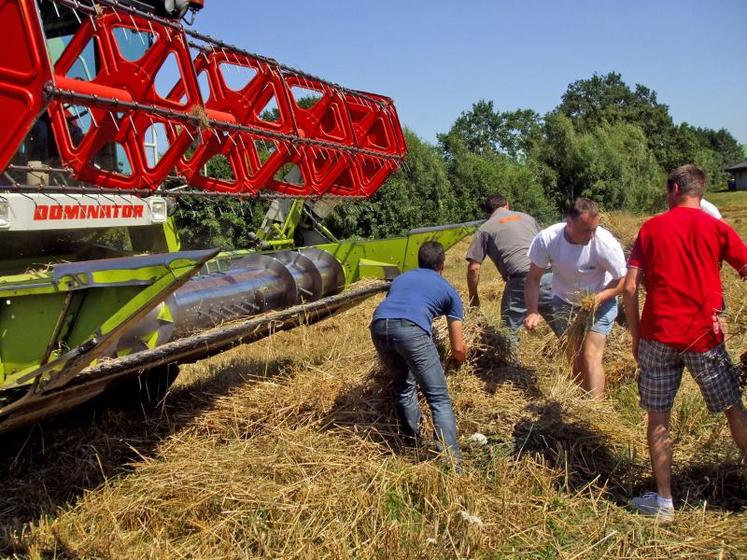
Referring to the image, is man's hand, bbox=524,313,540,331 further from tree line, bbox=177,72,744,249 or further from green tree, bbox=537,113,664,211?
green tree, bbox=537,113,664,211

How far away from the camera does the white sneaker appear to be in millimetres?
3227

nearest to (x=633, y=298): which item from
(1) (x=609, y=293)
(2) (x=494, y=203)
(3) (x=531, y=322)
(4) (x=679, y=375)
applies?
(4) (x=679, y=375)

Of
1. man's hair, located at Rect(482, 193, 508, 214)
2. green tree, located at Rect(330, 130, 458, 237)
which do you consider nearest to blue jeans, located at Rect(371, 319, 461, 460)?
man's hair, located at Rect(482, 193, 508, 214)

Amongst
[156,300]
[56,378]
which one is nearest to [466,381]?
[156,300]

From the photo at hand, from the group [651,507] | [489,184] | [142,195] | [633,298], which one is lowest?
[651,507]

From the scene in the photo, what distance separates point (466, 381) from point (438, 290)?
696 mm

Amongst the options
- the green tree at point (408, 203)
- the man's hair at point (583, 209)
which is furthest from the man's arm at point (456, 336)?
the green tree at point (408, 203)

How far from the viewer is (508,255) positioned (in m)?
5.70

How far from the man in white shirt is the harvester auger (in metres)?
1.50

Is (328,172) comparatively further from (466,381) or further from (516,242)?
(466,381)

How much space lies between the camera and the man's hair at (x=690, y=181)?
3307 mm

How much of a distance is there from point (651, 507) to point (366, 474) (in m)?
1.34

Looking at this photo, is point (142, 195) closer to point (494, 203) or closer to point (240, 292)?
point (240, 292)

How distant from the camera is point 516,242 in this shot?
571 centimetres
